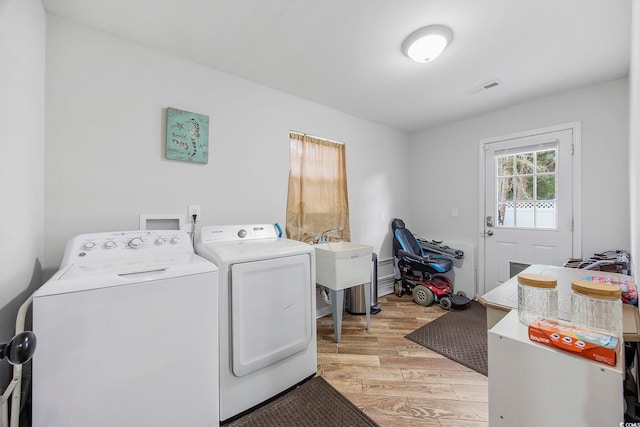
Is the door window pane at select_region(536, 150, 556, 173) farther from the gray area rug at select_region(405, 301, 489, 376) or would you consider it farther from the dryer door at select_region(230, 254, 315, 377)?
the dryer door at select_region(230, 254, 315, 377)

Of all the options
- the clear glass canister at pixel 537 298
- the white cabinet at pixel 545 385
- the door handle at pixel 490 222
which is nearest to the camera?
the white cabinet at pixel 545 385

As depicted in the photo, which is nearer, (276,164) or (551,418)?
(551,418)

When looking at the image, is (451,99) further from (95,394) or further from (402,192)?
(95,394)

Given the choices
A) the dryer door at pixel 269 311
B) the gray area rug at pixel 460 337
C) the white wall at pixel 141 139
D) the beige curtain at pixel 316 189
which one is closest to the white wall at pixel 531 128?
the gray area rug at pixel 460 337

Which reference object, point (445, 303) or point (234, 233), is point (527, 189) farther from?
point (234, 233)

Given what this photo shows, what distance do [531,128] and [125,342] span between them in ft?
12.7

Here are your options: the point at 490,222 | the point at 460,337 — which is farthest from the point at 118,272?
the point at 490,222

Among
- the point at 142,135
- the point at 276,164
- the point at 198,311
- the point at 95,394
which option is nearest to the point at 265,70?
the point at 276,164

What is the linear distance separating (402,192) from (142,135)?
3.22 meters

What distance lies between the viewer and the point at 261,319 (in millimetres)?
1456

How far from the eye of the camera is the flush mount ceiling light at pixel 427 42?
5.21ft

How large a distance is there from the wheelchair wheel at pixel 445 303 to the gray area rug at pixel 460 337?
0.07 m

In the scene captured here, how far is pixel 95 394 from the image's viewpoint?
0.97m

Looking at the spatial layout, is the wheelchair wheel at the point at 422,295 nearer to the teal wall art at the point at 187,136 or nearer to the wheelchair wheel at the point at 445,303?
the wheelchair wheel at the point at 445,303
